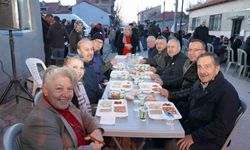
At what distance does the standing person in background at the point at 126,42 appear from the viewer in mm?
7135

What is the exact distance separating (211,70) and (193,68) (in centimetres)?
76

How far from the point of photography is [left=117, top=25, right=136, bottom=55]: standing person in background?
7135 mm

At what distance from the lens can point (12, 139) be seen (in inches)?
55.6

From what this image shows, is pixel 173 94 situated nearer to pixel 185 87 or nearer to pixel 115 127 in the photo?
pixel 185 87

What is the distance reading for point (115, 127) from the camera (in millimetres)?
1962

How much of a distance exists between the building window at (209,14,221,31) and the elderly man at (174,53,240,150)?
15.0 m

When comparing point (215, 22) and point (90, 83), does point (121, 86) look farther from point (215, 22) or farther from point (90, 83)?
point (215, 22)

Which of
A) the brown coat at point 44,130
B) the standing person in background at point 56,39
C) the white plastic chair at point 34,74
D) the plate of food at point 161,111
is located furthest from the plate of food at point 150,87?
the standing person in background at point 56,39

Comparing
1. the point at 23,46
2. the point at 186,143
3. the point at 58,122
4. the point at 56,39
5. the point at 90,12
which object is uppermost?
the point at 90,12

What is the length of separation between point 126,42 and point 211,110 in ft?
17.5

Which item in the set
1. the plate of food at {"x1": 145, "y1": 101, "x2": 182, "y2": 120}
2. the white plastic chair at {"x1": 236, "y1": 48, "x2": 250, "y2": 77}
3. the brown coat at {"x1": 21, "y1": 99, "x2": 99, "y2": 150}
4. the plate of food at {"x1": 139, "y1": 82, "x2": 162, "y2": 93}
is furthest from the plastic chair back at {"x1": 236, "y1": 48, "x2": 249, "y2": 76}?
the brown coat at {"x1": 21, "y1": 99, "x2": 99, "y2": 150}

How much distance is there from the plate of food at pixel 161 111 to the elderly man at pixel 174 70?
3.81 ft

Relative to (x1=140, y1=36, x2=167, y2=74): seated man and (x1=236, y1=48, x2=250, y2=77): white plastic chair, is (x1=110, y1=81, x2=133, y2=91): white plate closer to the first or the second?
(x1=140, y1=36, x2=167, y2=74): seated man

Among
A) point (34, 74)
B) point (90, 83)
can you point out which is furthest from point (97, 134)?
point (34, 74)
